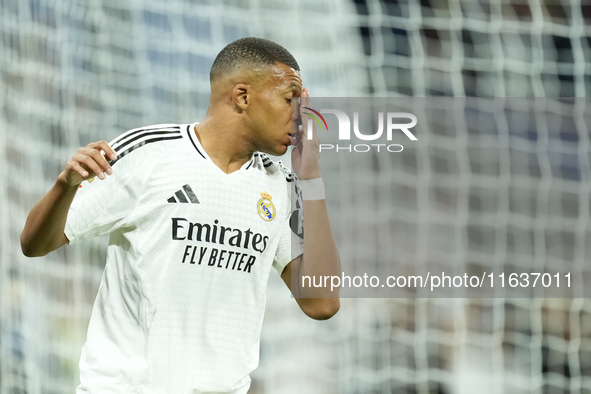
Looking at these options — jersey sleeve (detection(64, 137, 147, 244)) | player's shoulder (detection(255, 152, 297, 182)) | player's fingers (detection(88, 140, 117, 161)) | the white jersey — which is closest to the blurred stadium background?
player's shoulder (detection(255, 152, 297, 182))

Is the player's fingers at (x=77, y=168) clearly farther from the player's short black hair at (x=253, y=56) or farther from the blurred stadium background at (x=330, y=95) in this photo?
the blurred stadium background at (x=330, y=95)

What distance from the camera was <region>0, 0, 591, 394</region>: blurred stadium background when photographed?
264 cm

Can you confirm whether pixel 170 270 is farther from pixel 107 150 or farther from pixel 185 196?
pixel 107 150

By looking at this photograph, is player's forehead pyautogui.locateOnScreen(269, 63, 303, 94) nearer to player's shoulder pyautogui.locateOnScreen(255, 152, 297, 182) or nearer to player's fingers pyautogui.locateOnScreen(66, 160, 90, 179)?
player's shoulder pyautogui.locateOnScreen(255, 152, 297, 182)

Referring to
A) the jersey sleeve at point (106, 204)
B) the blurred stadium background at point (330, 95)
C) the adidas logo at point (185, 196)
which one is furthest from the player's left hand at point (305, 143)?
the blurred stadium background at point (330, 95)

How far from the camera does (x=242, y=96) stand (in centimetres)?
179

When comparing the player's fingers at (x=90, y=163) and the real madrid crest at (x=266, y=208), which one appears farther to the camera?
the real madrid crest at (x=266, y=208)

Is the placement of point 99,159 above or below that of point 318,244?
above

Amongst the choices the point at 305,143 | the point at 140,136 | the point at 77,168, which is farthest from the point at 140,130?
the point at 305,143

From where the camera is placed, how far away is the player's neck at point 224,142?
70.1 inches

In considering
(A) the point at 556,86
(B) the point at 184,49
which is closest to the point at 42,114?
(B) the point at 184,49

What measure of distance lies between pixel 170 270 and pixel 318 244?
0.42 meters

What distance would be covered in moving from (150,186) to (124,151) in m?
0.12

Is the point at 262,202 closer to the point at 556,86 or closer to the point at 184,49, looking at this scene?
the point at 184,49
